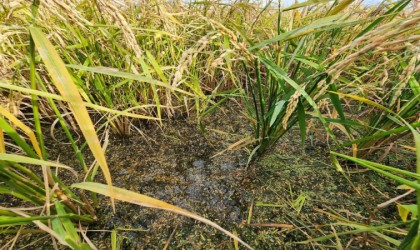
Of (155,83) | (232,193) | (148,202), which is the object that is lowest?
(232,193)

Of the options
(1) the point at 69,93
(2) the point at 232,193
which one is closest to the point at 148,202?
(1) the point at 69,93

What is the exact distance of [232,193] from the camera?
672mm

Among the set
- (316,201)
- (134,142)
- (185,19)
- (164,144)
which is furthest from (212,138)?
(185,19)

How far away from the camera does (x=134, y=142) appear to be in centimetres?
85

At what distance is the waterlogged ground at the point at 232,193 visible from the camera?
1.85 feet

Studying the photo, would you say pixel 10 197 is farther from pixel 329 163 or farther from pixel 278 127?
pixel 329 163

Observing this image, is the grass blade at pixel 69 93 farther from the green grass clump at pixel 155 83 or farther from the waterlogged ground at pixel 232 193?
the waterlogged ground at pixel 232 193

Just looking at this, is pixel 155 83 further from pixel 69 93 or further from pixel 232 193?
pixel 232 193

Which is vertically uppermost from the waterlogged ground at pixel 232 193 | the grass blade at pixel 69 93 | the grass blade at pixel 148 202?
the grass blade at pixel 69 93

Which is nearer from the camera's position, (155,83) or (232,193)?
(155,83)

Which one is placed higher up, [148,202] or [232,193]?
[148,202]

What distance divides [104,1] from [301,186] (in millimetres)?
654

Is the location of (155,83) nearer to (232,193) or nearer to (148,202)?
(148,202)

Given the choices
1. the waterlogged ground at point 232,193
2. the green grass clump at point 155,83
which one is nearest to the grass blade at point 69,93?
the green grass clump at point 155,83
